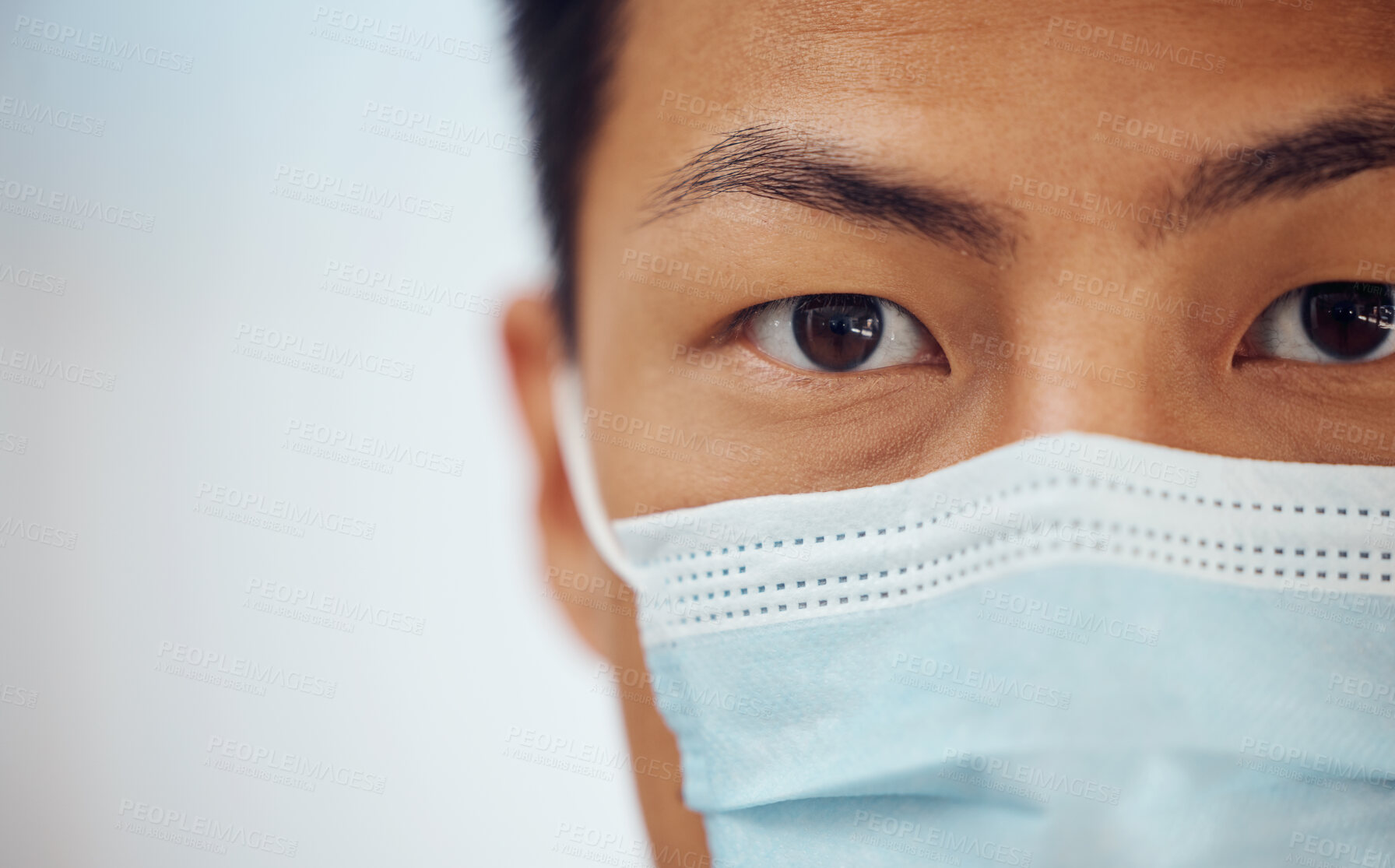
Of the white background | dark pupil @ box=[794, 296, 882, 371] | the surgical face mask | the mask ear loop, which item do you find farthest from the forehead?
the white background

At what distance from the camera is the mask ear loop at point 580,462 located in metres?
1.01

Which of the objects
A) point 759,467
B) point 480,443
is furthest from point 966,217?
point 480,443

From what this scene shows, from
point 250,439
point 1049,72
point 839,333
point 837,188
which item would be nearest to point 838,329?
point 839,333

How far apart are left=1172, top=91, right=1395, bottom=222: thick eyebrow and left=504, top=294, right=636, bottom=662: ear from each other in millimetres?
671

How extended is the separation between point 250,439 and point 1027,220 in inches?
41.0

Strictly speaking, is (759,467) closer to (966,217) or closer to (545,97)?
(966,217)

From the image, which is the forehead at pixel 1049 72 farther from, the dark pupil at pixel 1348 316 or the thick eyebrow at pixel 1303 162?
the dark pupil at pixel 1348 316

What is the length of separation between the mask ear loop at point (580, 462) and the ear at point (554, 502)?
0.04ft

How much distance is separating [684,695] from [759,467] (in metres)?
0.22

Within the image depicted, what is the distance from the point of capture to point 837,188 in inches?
31.2

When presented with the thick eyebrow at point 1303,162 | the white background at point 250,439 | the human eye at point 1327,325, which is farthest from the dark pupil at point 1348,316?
the white background at point 250,439

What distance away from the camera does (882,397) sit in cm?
86

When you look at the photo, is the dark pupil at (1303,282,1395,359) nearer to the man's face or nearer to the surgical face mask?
the man's face

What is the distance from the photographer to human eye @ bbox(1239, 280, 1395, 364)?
2.60 ft
